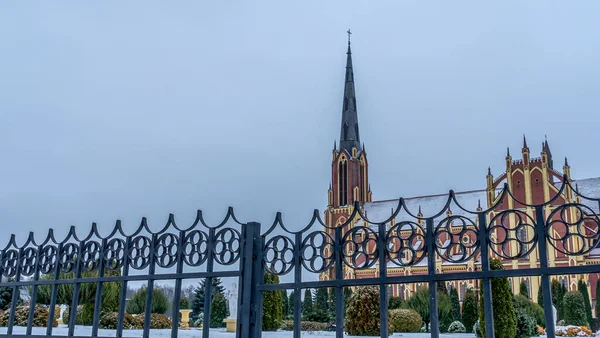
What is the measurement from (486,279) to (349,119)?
50836 millimetres

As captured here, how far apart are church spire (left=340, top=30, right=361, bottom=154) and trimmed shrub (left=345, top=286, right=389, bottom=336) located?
3956cm

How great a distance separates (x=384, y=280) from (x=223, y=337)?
22.9 ft

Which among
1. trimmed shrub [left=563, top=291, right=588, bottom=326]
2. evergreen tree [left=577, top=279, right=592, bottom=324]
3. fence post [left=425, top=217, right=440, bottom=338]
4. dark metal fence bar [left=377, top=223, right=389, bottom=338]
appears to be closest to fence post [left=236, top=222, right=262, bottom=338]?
dark metal fence bar [left=377, top=223, right=389, bottom=338]

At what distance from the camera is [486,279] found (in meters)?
2.54

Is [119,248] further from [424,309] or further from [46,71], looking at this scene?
[424,309]

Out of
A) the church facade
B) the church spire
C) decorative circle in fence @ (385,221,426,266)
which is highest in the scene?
the church spire

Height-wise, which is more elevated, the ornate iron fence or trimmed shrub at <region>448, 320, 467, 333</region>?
the ornate iron fence

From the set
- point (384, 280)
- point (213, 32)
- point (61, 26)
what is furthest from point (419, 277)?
point (213, 32)

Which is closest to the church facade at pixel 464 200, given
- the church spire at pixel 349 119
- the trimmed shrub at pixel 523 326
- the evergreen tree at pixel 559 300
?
the church spire at pixel 349 119

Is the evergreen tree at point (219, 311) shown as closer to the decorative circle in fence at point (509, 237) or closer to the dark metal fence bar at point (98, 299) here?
the dark metal fence bar at point (98, 299)

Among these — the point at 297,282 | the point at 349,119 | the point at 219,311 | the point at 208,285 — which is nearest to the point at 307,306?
the point at 219,311

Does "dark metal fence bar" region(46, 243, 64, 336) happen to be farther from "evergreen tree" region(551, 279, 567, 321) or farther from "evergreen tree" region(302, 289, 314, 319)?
"evergreen tree" region(551, 279, 567, 321)

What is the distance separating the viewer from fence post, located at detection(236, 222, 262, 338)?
311 cm

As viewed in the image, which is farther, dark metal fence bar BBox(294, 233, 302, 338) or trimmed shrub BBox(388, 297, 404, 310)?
trimmed shrub BBox(388, 297, 404, 310)
